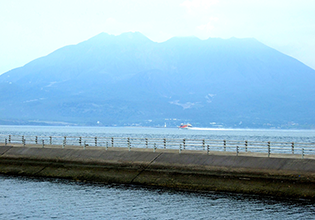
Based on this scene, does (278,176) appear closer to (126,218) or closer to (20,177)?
(126,218)

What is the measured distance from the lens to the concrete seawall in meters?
31.5

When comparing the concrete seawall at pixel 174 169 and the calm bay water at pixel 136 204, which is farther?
the concrete seawall at pixel 174 169

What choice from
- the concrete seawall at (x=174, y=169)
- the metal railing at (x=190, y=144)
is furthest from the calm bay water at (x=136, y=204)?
the metal railing at (x=190, y=144)

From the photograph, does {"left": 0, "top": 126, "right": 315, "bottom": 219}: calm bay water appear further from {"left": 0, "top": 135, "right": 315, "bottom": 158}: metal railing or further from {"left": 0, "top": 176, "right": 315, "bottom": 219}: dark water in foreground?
{"left": 0, "top": 135, "right": 315, "bottom": 158}: metal railing

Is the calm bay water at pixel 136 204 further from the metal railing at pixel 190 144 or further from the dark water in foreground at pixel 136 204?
the metal railing at pixel 190 144

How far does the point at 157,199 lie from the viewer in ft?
103

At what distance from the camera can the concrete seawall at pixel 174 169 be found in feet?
104

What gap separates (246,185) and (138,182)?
8.96 meters

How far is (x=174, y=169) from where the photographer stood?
120 feet

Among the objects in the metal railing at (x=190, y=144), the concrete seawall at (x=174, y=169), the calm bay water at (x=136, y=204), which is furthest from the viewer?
the metal railing at (x=190, y=144)

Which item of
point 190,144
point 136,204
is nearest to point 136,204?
point 136,204

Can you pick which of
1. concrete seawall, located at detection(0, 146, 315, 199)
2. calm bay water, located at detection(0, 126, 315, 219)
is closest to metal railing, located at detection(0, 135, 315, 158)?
concrete seawall, located at detection(0, 146, 315, 199)

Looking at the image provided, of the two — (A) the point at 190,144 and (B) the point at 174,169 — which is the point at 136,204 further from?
(A) the point at 190,144

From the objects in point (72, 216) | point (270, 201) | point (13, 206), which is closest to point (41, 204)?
point (13, 206)
